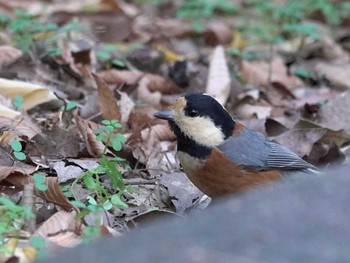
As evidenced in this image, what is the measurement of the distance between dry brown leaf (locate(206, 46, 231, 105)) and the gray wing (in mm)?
1693

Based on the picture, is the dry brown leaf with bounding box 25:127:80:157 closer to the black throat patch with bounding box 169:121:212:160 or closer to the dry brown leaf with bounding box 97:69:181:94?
the black throat patch with bounding box 169:121:212:160

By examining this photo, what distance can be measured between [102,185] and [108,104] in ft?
3.40

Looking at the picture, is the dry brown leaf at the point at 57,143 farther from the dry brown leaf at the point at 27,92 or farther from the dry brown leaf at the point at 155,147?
the dry brown leaf at the point at 27,92

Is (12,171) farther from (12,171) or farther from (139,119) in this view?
(139,119)

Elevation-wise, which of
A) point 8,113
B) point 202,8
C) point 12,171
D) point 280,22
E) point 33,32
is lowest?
point 202,8

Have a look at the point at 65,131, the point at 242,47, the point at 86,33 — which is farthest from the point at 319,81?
the point at 65,131

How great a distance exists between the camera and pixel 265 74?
23.2 feet

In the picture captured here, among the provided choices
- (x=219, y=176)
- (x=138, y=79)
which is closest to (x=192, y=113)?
(x=219, y=176)

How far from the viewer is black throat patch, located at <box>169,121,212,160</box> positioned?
4145 mm

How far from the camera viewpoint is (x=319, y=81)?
7.25 m

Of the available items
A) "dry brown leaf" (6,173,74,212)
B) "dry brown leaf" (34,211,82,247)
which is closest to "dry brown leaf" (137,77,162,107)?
"dry brown leaf" (6,173,74,212)

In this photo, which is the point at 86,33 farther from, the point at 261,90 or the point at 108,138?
the point at 108,138

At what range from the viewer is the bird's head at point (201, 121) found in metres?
4.22

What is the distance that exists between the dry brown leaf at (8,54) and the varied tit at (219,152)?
2.11 meters
